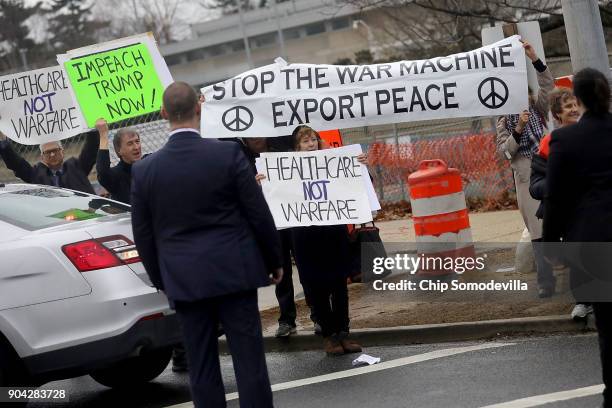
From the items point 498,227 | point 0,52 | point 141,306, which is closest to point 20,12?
point 0,52

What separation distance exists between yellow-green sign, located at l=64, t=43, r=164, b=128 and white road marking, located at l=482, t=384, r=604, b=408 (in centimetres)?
491

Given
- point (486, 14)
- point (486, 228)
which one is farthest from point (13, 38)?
point (486, 228)

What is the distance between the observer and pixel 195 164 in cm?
550

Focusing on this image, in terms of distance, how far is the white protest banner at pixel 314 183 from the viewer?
28.9 feet

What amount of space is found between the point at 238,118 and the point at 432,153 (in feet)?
28.9

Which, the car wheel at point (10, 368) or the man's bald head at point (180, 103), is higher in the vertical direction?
the man's bald head at point (180, 103)

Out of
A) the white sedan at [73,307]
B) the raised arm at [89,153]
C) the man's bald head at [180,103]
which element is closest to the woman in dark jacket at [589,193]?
the man's bald head at [180,103]

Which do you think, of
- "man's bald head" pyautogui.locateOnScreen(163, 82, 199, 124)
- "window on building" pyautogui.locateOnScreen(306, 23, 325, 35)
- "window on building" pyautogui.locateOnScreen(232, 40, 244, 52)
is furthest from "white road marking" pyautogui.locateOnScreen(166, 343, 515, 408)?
"window on building" pyautogui.locateOnScreen(232, 40, 244, 52)

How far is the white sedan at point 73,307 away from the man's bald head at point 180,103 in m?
1.73

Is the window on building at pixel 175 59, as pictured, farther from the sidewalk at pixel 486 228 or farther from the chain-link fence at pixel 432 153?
the sidewalk at pixel 486 228

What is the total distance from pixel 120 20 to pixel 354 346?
79.2m

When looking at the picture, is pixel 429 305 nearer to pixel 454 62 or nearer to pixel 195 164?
pixel 454 62

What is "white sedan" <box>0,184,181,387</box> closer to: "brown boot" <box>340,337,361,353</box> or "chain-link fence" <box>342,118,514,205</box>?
"brown boot" <box>340,337,361,353</box>

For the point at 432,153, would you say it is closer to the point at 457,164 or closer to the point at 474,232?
the point at 457,164
